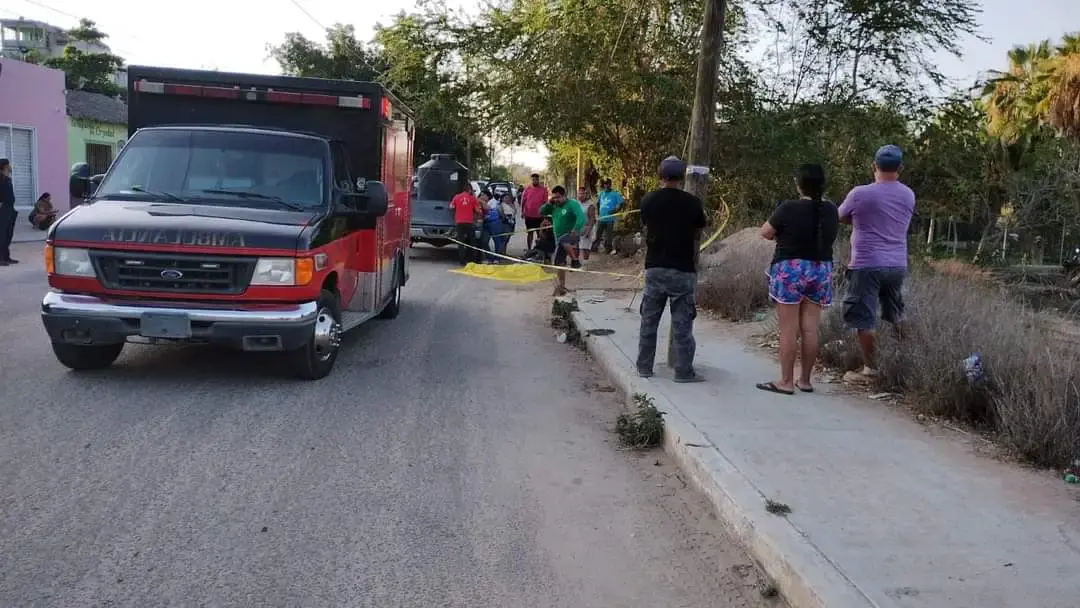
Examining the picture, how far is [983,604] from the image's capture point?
3600 mm

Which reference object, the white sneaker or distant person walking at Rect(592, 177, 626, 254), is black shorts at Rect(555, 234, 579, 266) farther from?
the white sneaker

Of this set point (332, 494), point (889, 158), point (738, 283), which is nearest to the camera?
point (332, 494)

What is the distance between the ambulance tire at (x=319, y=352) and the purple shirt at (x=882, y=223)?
429 centimetres

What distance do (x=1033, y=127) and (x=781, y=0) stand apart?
1519 cm

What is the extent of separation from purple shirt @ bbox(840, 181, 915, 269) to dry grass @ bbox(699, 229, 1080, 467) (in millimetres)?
640

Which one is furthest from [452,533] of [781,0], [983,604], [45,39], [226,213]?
[45,39]

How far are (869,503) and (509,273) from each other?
12.1 metres

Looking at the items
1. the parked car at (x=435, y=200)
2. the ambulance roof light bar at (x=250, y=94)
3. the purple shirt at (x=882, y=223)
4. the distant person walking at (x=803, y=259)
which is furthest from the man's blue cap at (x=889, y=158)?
the parked car at (x=435, y=200)

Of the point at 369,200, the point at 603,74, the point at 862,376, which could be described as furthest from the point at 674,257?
the point at 603,74

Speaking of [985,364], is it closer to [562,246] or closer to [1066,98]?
[562,246]

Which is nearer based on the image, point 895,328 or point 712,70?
point 895,328

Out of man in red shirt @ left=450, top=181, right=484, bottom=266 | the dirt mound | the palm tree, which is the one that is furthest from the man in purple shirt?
the palm tree

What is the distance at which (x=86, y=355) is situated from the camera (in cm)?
746

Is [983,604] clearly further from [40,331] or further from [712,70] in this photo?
[40,331]
